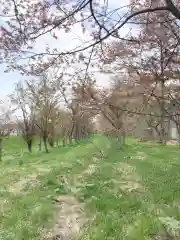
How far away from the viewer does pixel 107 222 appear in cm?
741

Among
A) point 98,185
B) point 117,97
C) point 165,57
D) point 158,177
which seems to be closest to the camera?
point 165,57

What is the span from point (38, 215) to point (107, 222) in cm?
176

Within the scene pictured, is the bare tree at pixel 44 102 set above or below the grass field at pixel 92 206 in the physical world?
above

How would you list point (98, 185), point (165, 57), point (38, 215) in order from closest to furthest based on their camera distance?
point (38, 215) → point (165, 57) → point (98, 185)

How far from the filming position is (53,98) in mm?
36281

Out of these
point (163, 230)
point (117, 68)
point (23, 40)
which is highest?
point (117, 68)

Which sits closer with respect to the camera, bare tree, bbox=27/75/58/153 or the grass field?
the grass field

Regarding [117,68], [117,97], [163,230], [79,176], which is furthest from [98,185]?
[117,97]

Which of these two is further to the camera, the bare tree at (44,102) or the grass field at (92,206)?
the bare tree at (44,102)

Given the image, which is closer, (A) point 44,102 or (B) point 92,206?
(B) point 92,206

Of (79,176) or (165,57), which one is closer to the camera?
(165,57)

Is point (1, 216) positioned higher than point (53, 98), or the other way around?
point (53, 98)

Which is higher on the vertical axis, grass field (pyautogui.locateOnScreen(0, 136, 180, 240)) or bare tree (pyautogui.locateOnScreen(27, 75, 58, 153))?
bare tree (pyautogui.locateOnScreen(27, 75, 58, 153))

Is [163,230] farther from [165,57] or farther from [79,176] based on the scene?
[79,176]
